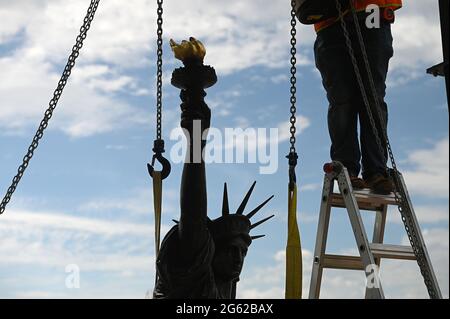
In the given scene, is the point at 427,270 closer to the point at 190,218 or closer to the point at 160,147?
the point at 190,218

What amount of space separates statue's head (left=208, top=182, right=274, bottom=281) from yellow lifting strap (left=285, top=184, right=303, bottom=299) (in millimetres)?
552

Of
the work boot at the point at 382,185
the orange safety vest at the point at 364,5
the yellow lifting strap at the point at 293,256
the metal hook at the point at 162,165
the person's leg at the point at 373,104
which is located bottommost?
the yellow lifting strap at the point at 293,256

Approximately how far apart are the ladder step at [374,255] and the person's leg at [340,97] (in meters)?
0.64

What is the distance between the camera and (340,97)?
18.2 ft

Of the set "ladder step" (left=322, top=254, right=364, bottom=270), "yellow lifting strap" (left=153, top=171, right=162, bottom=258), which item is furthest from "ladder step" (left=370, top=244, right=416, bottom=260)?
"yellow lifting strap" (left=153, top=171, right=162, bottom=258)

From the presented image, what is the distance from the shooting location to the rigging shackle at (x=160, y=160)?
5.33 metres

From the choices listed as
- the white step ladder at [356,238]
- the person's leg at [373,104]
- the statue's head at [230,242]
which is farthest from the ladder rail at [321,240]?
the statue's head at [230,242]

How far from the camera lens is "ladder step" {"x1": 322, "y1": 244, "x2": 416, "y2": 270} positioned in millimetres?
4965

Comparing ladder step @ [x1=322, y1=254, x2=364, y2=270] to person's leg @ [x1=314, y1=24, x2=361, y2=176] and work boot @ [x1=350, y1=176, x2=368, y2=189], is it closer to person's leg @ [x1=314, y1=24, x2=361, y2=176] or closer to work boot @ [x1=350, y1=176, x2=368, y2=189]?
work boot @ [x1=350, y1=176, x2=368, y2=189]

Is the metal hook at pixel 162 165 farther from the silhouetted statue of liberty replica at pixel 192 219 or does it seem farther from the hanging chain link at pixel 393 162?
the hanging chain link at pixel 393 162

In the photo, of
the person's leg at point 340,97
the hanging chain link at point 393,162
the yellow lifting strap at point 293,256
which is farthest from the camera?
the person's leg at point 340,97

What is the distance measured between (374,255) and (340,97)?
1246 mm

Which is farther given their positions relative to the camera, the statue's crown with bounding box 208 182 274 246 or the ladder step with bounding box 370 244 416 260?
the statue's crown with bounding box 208 182 274 246
